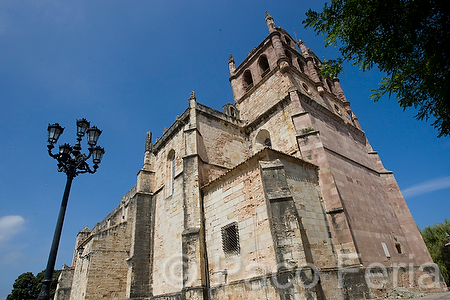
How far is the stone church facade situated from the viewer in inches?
368

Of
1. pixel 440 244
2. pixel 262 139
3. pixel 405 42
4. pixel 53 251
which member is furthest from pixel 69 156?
pixel 440 244

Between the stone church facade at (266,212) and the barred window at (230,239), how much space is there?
0.13 ft

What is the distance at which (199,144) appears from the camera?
14.0 m

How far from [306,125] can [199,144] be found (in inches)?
223

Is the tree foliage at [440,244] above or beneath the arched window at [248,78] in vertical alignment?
beneath

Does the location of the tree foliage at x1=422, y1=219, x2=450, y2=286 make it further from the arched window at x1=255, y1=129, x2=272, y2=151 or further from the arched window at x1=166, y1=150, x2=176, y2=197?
the arched window at x1=166, y1=150, x2=176, y2=197

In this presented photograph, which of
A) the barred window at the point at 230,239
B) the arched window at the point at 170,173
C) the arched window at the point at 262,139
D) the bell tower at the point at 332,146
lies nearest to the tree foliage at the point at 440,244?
the bell tower at the point at 332,146

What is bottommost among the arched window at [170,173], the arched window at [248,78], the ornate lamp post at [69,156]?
the ornate lamp post at [69,156]

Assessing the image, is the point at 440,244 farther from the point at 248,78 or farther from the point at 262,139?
the point at 248,78

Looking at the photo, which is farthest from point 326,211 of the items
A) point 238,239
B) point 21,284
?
point 21,284

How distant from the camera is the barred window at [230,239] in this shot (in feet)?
34.8

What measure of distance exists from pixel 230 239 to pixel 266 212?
2.23 m

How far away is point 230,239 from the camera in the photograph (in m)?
10.9

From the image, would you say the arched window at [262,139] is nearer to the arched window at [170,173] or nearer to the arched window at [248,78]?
the arched window at [170,173]
